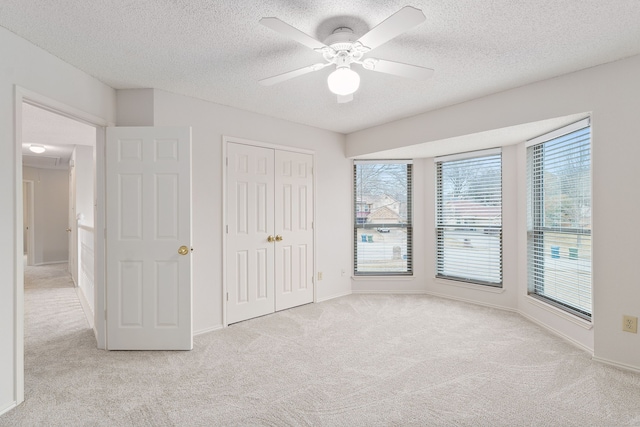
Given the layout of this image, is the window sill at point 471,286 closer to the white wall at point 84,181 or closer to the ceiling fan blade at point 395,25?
the ceiling fan blade at point 395,25

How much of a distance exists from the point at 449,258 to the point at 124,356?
4040mm

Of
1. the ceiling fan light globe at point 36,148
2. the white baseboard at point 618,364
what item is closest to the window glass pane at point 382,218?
the white baseboard at point 618,364

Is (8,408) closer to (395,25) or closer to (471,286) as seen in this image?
(395,25)

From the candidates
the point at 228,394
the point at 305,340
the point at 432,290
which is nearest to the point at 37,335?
the point at 228,394

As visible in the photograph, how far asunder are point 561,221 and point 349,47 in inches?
110

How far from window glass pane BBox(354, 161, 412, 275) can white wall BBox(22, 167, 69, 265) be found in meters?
7.32

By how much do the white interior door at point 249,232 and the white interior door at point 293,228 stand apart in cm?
12

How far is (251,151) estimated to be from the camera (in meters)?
3.92

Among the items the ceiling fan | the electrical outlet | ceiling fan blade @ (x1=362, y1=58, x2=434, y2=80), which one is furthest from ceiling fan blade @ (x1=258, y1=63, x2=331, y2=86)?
the electrical outlet

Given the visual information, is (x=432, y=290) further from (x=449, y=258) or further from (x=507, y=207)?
(x=507, y=207)

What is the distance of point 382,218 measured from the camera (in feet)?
16.8

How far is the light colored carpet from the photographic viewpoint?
80.0 inches

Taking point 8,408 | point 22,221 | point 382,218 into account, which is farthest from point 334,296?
point 22,221

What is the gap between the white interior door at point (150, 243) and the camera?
3.00m
